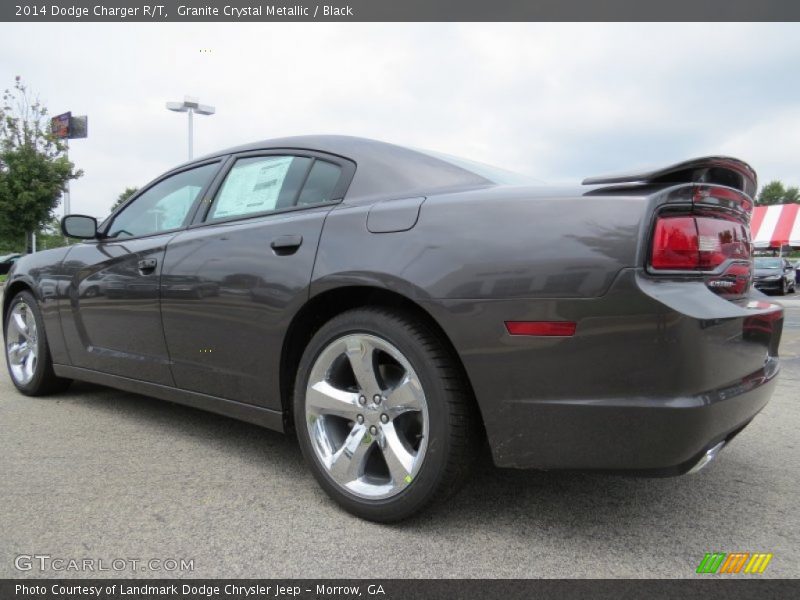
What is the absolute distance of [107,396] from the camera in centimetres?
413

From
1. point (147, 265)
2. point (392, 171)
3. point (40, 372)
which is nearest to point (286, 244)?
point (392, 171)

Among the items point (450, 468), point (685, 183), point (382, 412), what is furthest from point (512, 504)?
point (685, 183)

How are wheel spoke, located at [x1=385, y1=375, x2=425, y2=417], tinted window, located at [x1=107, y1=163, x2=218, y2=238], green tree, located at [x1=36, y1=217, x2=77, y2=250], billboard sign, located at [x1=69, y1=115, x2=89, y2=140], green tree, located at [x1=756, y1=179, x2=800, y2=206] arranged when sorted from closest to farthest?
wheel spoke, located at [x1=385, y1=375, x2=425, y2=417] → tinted window, located at [x1=107, y1=163, x2=218, y2=238] → green tree, located at [x1=36, y1=217, x2=77, y2=250] → billboard sign, located at [x1=69, y1=115, x2=89, y2=140] → green tree, located at [x1=756, y1=179, x2=800, y2=206]

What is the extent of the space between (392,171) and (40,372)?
116 inches

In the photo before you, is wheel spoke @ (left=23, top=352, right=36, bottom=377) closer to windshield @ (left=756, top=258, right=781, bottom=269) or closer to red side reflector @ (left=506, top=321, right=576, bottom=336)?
red side reflector @ (left=506, top=321, right=576, bottom=336)

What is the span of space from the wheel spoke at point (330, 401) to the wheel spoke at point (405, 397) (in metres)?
0.16

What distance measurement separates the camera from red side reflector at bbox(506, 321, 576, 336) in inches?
68.4

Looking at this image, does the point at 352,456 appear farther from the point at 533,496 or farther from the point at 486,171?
the point at 486,171

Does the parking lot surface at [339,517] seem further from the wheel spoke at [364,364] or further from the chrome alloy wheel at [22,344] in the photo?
the chrome alloy wheel at [22,344]

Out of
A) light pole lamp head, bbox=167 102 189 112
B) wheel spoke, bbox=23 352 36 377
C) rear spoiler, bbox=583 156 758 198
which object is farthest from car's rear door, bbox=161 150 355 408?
light pole lamp head, bbox=167 102 189 112

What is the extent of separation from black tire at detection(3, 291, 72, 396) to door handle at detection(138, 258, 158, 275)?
4.32 ft

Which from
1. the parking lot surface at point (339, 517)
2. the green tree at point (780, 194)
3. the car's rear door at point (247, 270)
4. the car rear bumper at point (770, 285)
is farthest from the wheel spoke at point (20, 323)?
the green tree at point (780, 194)

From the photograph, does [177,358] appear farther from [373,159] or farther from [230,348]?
[373,159]
